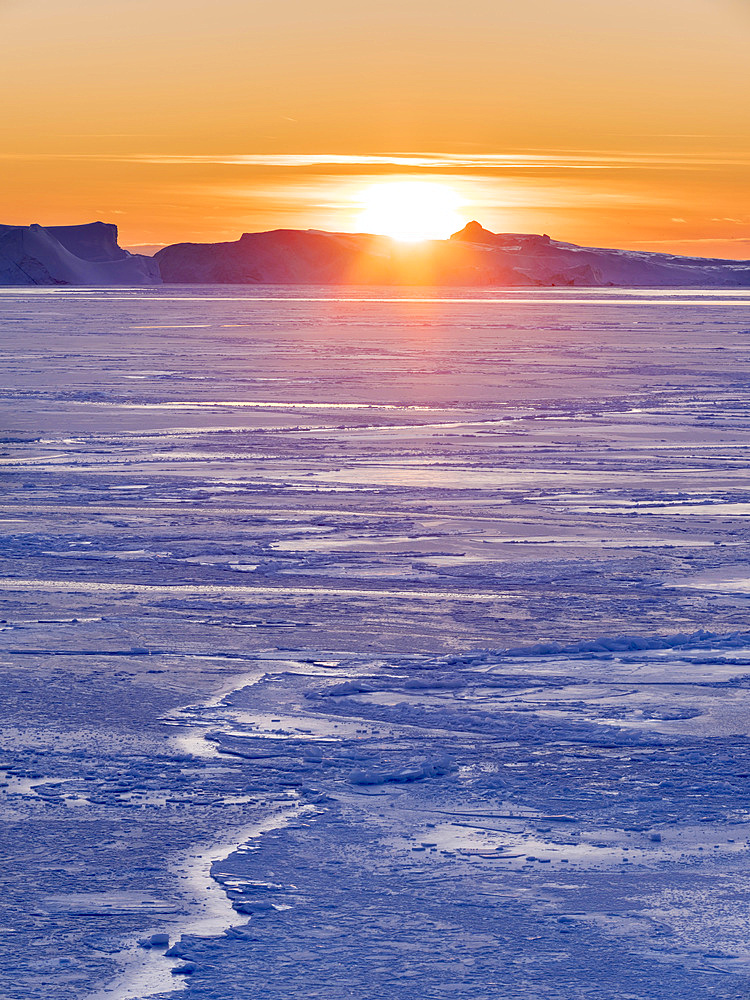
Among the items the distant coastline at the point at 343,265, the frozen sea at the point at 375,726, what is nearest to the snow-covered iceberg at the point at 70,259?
the distant coastline at the point at 343,265

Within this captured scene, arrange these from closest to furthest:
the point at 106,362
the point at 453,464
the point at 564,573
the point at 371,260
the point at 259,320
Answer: the point at 564,573 < the point at 453,464 < the point at 106,362 < the point at 259,320 < the point at 371,260

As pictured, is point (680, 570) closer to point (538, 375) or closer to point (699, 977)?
point (699, 977)

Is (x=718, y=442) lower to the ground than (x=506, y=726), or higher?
higher

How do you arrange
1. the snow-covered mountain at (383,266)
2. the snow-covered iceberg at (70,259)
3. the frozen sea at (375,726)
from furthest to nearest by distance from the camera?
1. the snow-covered mountain at (383,266)
2. the snow-covered iceberg at (70,259)
3. the frozen sea at (375,726)

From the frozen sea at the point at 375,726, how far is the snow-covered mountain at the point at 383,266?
149 meters

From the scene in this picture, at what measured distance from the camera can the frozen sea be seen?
264 centimetres

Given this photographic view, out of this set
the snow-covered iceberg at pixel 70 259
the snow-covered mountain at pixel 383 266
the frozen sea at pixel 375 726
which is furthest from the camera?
the snow-covered mountain at pixel 383 266

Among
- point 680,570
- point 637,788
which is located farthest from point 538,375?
point 637,788

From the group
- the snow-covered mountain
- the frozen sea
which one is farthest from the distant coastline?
the frozen sea

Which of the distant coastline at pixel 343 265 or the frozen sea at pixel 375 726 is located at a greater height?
the distant coastline at pixel 343 265

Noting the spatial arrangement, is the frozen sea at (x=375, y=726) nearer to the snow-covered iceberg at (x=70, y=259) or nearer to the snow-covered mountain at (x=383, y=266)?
the snow-covered iceberg at (x=70, y=259)

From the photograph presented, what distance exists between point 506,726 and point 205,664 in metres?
1.23

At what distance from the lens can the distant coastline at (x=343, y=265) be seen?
466 ft

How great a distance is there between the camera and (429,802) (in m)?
3.43
